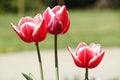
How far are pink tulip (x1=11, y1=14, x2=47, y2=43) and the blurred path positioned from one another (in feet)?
22.2

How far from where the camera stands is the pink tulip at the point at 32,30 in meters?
2.59

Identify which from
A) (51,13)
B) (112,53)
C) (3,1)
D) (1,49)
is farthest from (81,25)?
(51,13)

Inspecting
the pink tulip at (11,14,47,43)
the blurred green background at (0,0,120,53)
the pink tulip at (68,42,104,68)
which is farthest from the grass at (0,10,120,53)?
the pink tulip at (68,42,104,68)

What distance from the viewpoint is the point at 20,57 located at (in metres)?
13.3

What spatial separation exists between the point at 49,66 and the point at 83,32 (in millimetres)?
8585

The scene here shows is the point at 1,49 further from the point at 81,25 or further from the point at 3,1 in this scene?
the point at 3,1

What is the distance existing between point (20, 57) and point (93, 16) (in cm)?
1341

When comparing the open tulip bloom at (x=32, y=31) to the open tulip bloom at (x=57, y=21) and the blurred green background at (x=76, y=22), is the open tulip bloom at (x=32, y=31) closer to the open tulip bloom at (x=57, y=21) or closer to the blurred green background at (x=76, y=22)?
the open tulip bloom at (x=57, y=21)

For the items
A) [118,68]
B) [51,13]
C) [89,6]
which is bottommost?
[51,13]

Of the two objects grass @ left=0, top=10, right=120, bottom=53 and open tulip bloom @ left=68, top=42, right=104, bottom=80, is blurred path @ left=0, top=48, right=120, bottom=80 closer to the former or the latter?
grass @ left=0, top=10, right=120, bottom=53

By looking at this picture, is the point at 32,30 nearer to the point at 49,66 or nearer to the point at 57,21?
the point at 57,21

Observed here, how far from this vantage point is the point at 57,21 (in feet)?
8.55

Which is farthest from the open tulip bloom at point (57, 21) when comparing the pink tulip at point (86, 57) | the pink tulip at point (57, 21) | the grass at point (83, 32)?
the grass at point (83, 32)

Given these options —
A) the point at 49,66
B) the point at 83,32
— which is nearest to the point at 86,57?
the point at 49,66
